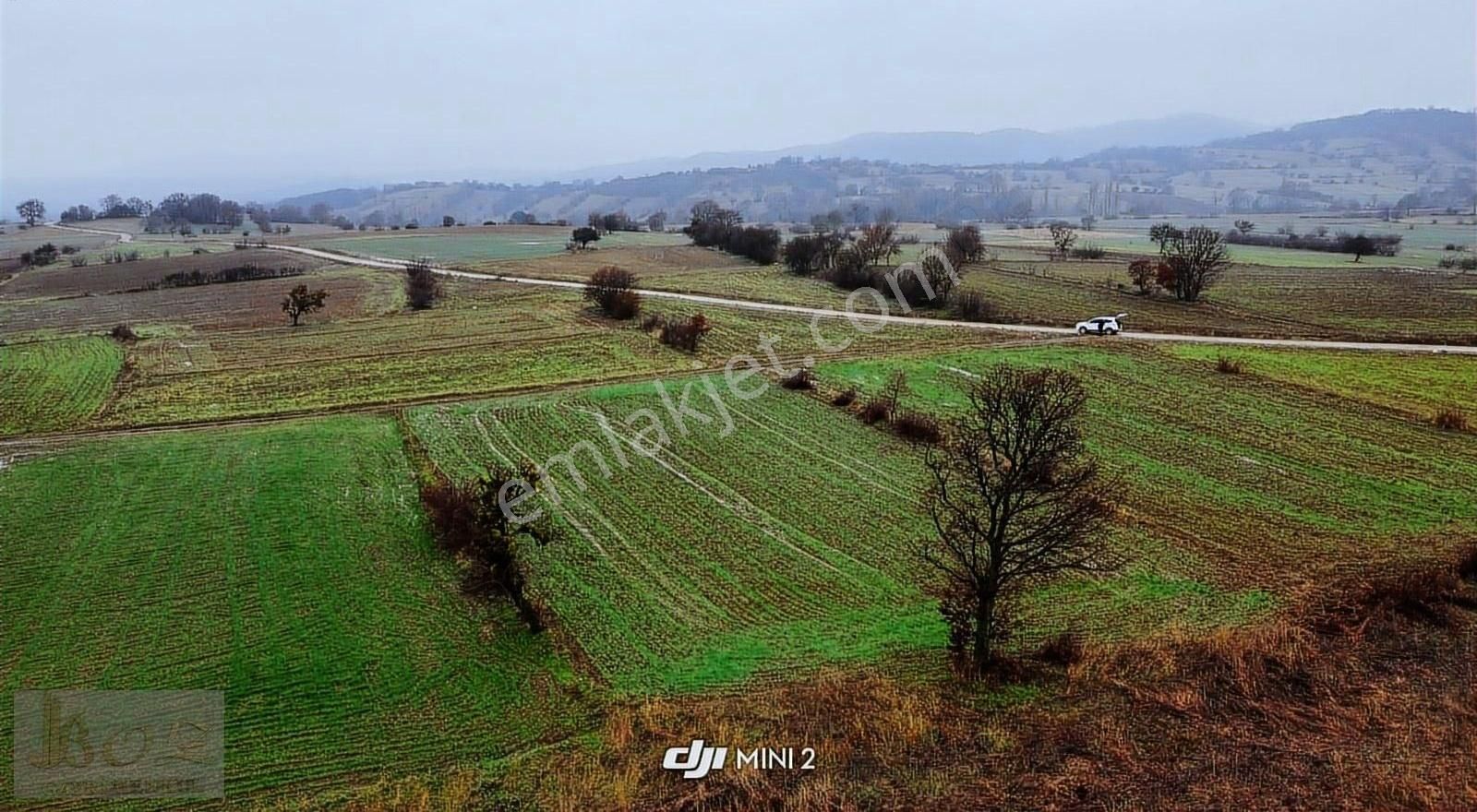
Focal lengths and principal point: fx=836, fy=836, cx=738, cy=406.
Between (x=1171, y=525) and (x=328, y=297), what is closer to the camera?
(x=1171, y=525)

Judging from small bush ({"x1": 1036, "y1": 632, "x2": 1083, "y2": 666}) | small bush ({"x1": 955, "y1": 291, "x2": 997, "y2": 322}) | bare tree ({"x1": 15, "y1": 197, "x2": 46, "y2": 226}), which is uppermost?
bare tree ({"x1": 15, "y1": 197, "x2": 46, "y2": 226})

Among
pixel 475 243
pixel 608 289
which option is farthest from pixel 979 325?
pixel 475 243

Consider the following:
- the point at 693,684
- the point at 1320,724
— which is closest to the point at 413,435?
the point at 693,684

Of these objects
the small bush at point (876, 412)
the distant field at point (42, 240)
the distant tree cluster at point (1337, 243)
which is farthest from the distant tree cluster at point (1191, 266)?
the distant field at point (42, 240)

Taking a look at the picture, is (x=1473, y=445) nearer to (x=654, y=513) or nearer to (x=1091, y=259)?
(x=654, y=513)

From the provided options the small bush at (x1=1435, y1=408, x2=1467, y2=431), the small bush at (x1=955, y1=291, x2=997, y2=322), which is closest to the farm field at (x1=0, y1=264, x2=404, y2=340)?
the small bush at (x1=955, y1=291, x2=997, y2=322)

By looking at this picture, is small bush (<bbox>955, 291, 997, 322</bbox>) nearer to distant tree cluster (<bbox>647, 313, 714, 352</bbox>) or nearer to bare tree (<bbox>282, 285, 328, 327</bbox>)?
distant tree cluster (<bbox>647, 313, 714, 352</bbox>)
